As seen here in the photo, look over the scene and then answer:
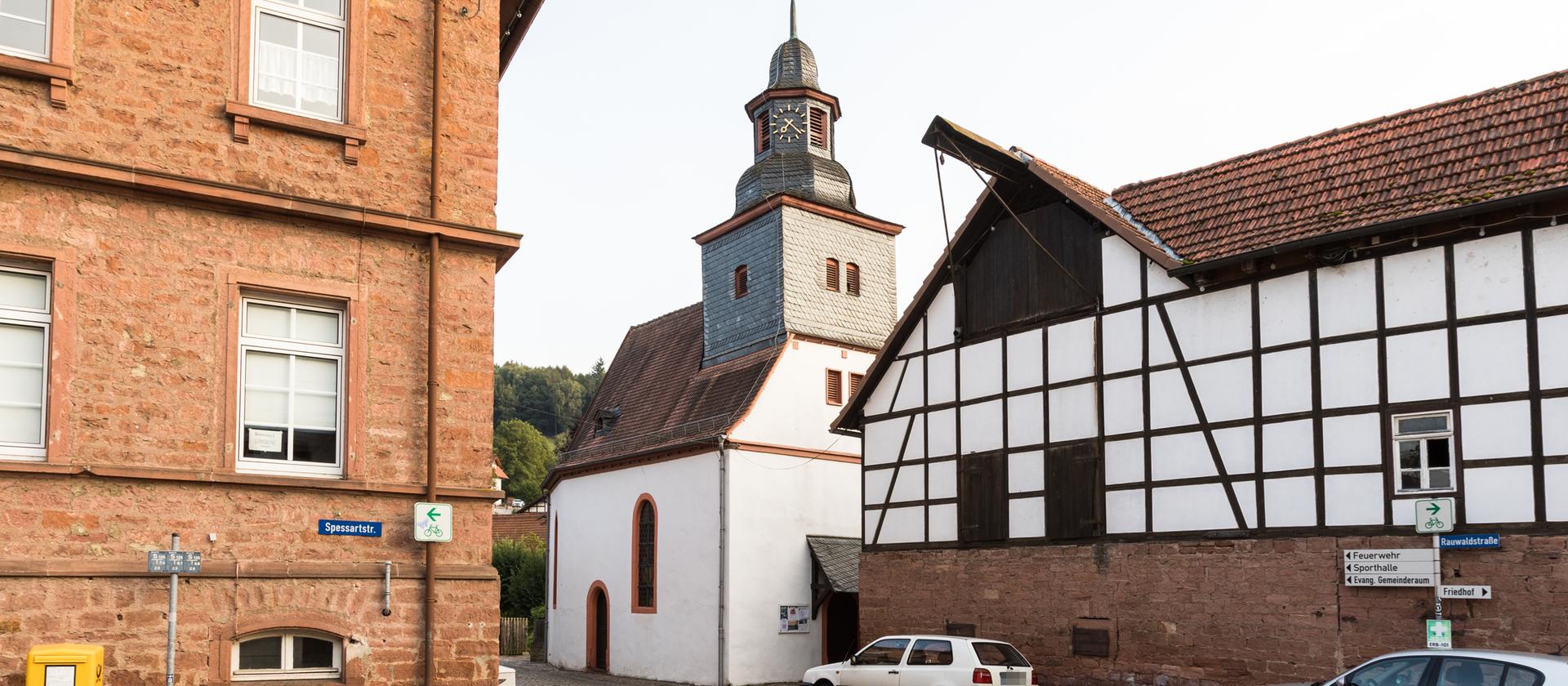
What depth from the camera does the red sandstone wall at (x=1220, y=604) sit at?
15.5 metres

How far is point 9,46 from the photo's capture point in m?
11.2

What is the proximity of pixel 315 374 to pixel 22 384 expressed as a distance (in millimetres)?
2298

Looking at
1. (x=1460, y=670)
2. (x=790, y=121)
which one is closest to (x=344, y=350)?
(x=1460, y=670)

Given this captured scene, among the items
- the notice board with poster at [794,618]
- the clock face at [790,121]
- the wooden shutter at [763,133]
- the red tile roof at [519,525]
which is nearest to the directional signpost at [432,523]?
the notice board with poster at [794,618]

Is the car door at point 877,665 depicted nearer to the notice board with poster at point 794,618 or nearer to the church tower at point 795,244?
the notice board with poster at point 794,618

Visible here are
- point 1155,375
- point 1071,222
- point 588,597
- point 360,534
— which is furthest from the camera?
point 588,597

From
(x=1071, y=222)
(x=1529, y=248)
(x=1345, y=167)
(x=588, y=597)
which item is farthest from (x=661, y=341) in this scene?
(x=1529, y=248)

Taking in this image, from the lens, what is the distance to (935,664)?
1950cm

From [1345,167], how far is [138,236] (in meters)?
15.2

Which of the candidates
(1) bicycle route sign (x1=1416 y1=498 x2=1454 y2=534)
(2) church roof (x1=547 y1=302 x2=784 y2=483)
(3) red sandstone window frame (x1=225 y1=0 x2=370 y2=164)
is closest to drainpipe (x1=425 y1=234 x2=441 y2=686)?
(3) red sandstone window frame (x1=225 y1=0 x2=370 y2=164)

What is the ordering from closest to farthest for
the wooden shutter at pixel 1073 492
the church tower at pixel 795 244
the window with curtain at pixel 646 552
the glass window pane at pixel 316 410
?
the glass window pane at pixel 316 410 < the wooden shutter at pixel 1073 492 < the window with curtain at pixel 646 552 < the church tower at pixel 795 244

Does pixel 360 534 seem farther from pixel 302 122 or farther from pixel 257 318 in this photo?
pixel 302 122

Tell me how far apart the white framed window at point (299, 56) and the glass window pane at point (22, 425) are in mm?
3240

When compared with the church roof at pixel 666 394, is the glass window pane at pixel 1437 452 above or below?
below
